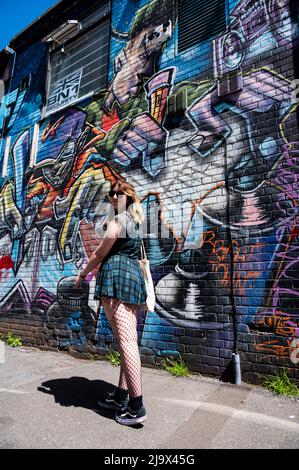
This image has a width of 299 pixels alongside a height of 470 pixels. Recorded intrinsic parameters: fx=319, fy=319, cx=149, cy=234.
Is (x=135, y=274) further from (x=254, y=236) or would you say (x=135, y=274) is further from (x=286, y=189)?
(x=286, y=189)

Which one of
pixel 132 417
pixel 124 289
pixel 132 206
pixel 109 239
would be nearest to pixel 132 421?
pixel 132 417

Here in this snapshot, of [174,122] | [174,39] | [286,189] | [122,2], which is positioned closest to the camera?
[286,189]

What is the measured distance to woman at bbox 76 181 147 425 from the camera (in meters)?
2.32

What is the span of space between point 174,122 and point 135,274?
2.67 metres

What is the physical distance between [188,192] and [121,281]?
2.00m

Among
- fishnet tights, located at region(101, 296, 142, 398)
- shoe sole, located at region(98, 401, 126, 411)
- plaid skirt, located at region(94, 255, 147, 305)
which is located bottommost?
shoe sole, located at region(98, 401, 126, 411)

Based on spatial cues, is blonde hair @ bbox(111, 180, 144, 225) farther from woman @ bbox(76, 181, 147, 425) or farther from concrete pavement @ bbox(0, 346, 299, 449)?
concrete pavement @ bbox(0, 346, 299, 449)

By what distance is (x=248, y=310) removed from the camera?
3.33m

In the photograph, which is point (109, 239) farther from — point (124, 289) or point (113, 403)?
point (113, 403)

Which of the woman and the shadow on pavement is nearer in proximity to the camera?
the woman

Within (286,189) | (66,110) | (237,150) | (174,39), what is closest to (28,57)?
(66,110)

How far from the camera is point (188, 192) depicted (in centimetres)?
403

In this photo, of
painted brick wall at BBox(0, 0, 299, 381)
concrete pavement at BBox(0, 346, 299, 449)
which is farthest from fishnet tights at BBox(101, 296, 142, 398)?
painted brick wall at BBox(0, 0, 299, 381)

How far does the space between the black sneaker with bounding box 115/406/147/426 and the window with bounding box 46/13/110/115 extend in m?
5.19
